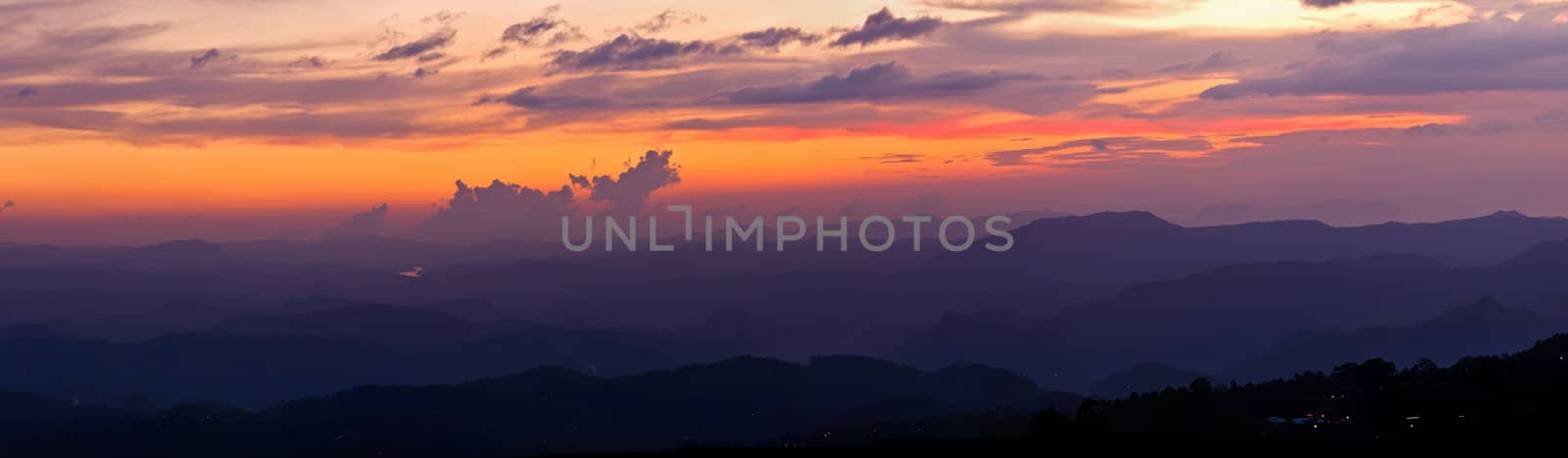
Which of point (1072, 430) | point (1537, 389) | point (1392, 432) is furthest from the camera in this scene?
point (1537, 389)

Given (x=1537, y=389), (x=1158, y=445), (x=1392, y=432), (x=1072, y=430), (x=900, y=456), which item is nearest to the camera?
(x=900, y=456)

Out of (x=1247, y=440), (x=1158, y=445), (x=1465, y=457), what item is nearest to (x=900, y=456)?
(x=1158, y=445)

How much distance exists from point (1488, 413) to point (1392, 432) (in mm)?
12712

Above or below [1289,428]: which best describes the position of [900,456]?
above

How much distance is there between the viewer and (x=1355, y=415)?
643 ft

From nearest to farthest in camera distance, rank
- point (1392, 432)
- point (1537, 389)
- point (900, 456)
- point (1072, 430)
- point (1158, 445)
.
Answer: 1. point (900, 456)
2. point (1158, 445)
3. point (1072, 430)
4. point (1392, 432)
5. point (1537, 389)

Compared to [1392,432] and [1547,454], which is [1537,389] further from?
[1547,454]

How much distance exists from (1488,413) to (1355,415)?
2244 cm

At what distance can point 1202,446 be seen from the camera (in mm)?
122188

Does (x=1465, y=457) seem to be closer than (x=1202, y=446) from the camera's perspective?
Yes

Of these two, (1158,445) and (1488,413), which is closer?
(1158,445)

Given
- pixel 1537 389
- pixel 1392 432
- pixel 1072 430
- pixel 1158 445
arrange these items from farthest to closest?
1. pixel 1537 389
2. pixel 1392 432
3. pixel 1072 430
4. pixel 1158 445

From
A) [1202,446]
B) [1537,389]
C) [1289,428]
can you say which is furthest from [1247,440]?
[1537,389]

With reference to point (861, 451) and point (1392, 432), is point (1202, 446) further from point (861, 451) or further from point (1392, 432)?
point (1392, 432)
